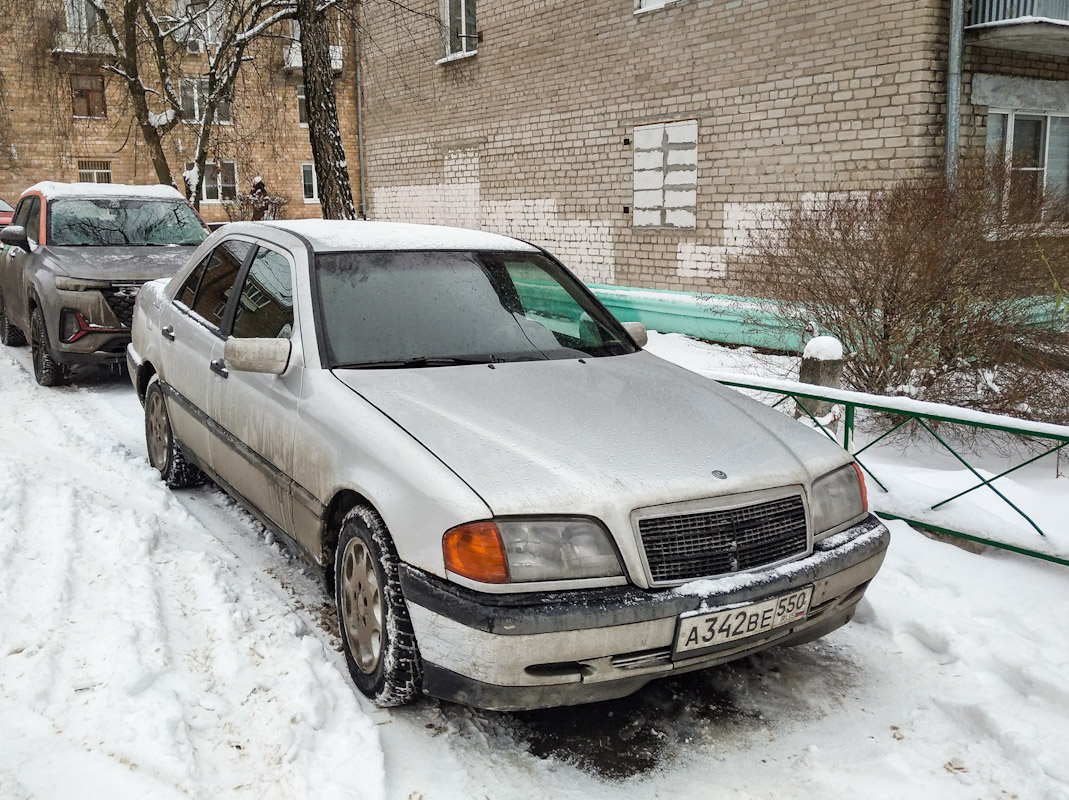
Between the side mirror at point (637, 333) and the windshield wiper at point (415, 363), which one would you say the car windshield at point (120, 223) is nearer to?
the side mirror at point (637, 333)

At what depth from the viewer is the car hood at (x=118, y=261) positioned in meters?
7.79

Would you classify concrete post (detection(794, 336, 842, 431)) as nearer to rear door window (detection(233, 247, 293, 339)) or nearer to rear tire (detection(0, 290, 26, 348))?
rear door window (detection(233, 247, 293, 339))

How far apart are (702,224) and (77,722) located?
1056 cm

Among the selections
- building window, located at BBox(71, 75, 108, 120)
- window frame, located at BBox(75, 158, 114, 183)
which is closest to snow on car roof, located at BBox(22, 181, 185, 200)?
window frame, located at BBox(75, 158, 114, 183)

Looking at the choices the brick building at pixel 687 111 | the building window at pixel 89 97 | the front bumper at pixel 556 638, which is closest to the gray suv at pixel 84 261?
the brick building at pixel 687 111

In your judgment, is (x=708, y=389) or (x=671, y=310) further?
(x=671, y=310)

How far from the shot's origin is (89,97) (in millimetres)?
31062

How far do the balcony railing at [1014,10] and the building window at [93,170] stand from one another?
27.1 metres

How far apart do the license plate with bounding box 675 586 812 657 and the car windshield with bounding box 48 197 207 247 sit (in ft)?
24.4

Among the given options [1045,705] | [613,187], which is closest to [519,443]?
[1045,705]

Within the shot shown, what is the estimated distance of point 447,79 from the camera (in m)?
16.9

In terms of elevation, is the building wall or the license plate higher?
the building wall

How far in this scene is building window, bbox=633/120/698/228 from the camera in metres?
12.3

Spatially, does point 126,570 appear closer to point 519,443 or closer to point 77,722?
point 77,722
